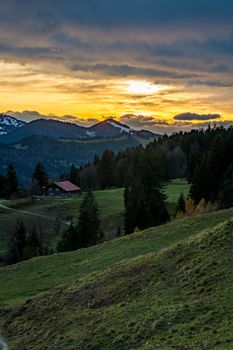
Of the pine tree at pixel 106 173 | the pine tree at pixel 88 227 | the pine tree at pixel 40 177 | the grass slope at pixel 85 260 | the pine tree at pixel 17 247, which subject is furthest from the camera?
the pine tree at pixel 106 173

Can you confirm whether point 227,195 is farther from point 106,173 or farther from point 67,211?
point 106,173

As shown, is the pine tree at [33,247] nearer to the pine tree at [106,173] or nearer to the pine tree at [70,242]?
the pine tree at [70,242]

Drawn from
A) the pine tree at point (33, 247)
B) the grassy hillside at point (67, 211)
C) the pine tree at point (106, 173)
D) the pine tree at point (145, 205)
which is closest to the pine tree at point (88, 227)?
the grassy hillside at point (67, 211)

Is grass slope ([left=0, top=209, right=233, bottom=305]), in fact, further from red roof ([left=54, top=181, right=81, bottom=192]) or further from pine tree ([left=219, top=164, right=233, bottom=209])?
red roof ([left=54, top=181, right=81, bottom=192])

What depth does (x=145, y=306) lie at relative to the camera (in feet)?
77.6

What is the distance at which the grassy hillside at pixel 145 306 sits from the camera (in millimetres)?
19641

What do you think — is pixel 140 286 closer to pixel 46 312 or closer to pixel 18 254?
pixel 46 312

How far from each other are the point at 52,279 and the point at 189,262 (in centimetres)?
1661

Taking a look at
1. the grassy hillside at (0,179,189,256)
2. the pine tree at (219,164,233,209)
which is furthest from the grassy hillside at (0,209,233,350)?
the grassy hillside at (0,179,189,256)

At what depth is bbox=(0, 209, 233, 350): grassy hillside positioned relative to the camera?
19641 mm

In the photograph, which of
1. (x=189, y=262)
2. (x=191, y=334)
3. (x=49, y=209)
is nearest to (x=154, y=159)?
(x=49, y=209)

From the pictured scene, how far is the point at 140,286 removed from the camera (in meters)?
26.8

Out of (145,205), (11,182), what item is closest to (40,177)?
(11,182)

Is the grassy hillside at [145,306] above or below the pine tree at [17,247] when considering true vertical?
above
